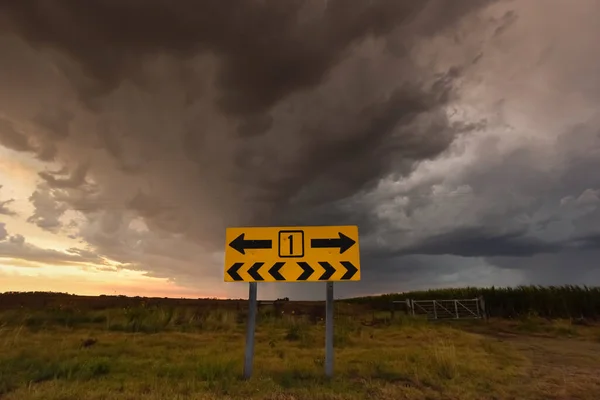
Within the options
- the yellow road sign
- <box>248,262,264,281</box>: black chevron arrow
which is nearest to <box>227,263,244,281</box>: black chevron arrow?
the yellow road sign

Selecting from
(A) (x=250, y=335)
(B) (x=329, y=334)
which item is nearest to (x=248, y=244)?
(A) (x=250, y=335)

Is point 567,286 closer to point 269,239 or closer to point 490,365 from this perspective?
point 490,365

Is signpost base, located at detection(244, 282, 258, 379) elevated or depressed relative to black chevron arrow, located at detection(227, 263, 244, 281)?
depressed

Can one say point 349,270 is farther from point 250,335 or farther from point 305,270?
point 250,335

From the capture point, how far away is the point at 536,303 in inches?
1420

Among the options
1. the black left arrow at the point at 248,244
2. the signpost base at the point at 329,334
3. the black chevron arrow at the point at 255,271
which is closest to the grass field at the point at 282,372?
the signpost base at the point at 329,334

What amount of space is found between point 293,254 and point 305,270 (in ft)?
1.23

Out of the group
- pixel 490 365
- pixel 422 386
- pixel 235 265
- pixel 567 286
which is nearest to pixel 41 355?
pixel 235 265

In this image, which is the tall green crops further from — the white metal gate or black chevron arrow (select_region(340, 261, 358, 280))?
black chevron arrow (select_region(340, 261, 358, 280))

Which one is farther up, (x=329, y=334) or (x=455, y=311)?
(x=455, y=311)

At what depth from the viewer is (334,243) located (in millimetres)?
7465

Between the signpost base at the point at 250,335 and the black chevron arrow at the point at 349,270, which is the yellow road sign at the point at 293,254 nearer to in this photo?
the black chevron arrow at the point at 349,270

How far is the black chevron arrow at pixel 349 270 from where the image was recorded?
283 inches

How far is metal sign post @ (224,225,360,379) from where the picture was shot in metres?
7.27
